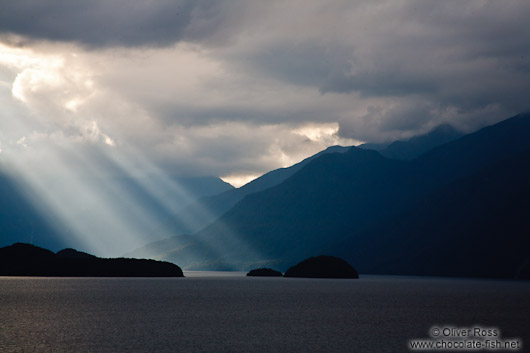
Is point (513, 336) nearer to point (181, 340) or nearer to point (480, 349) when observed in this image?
point (480, 349)

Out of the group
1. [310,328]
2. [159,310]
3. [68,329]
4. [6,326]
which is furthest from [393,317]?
[6,326]

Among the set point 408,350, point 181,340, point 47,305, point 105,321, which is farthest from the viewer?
point 47,305

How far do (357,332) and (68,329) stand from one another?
33.9 meters

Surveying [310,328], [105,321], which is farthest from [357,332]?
[105,321]

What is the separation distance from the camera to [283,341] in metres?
59.1

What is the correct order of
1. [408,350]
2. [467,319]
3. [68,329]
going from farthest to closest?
[467,319]
[68,329]
[408,350]

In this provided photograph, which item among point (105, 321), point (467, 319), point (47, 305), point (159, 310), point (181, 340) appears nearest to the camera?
point (181, 340)

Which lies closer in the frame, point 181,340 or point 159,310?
point 181,340

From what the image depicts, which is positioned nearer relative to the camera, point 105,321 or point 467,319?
point 105,321

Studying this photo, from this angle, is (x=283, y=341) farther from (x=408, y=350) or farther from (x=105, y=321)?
(x=105, y=321)

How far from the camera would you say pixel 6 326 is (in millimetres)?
68688

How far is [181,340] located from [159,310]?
3883 cm

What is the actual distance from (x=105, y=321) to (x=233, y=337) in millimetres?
23959

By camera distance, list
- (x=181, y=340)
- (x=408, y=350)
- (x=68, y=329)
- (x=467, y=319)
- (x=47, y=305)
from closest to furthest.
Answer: (x=408, y=350)
(x=181, y=340)
(x=68, y=329)
(x=467, y=319)
(x=47, y=305)
